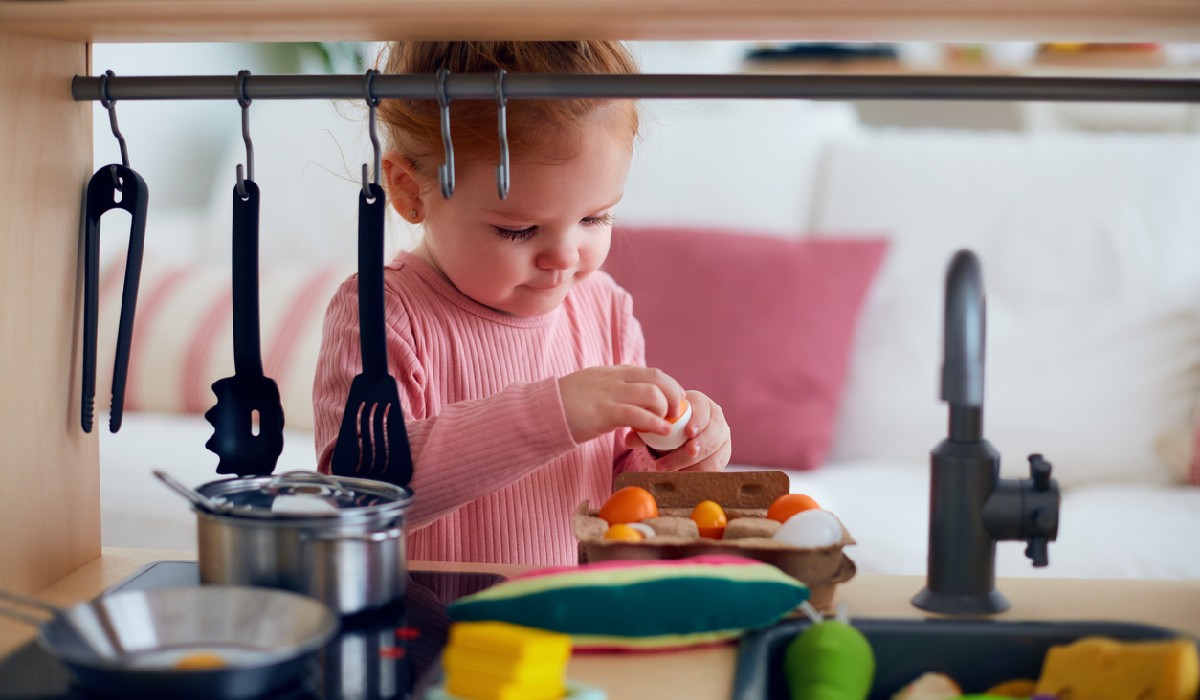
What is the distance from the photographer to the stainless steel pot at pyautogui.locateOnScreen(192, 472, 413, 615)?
2.56ft

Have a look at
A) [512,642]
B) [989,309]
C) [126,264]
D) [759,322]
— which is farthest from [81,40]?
[989,309]

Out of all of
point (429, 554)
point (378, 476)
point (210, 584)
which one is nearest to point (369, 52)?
point (429, 554)

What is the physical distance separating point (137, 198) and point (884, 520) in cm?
134

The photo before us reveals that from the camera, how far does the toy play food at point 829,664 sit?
75cm

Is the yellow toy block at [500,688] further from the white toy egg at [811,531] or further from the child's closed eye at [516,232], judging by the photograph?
the child's closed eye at [516,232]

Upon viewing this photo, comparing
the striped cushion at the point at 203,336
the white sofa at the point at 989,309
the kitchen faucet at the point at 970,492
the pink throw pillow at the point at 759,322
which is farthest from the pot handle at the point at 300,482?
the striped cushion at the point at 203,336

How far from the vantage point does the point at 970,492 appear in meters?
0.84

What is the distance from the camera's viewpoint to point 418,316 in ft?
4.05

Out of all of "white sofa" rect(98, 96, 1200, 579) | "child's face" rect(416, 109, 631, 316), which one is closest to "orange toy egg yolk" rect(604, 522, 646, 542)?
"child's face" rect(416, 109, 631, 316)

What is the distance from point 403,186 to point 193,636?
59 cm

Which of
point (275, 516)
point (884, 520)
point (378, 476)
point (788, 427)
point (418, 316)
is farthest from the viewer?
point (788, 427)

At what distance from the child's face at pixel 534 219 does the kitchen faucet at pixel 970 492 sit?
38 centimetres

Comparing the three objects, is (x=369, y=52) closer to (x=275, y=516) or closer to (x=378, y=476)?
(x=378, y=476)

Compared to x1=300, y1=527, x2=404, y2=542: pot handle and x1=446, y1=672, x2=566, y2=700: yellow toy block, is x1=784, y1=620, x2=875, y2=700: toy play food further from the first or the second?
x1=300, y1=527, x2=404, y2=542: pot handle
